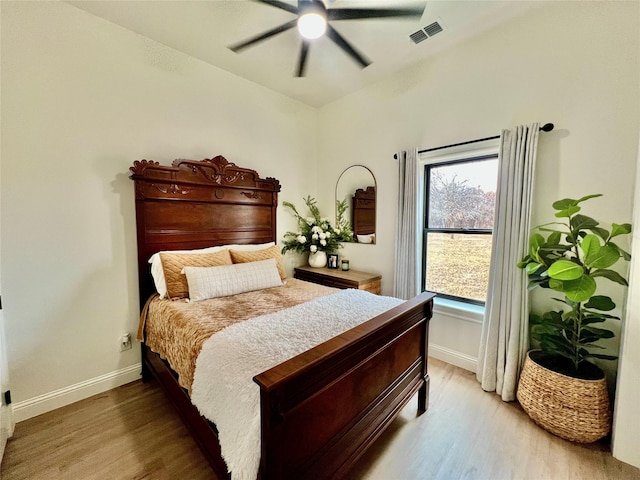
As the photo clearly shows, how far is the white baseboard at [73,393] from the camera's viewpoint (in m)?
1.94

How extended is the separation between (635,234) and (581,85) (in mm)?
1149

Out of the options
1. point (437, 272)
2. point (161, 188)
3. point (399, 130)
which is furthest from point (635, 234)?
point (161, 188)

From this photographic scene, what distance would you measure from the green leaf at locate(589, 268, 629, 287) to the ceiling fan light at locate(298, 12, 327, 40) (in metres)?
2.25

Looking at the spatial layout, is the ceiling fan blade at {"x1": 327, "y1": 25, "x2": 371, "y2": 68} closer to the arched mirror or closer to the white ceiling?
the white ceiling

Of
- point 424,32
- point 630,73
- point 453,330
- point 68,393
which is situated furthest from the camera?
point 453,330

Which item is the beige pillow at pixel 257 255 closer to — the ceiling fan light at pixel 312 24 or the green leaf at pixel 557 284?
the ceiling fan light at pixel 312 24

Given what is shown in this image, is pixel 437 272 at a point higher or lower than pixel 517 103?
lower

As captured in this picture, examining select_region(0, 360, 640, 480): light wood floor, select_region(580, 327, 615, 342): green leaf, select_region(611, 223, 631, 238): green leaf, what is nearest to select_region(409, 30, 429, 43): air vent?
select_region(611, 223, 631, 238): green leaf

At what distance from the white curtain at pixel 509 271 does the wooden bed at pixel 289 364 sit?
0.67 metres

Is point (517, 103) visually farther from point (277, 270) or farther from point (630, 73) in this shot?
point (277, 270)

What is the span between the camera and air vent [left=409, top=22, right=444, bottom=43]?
225 centimetres

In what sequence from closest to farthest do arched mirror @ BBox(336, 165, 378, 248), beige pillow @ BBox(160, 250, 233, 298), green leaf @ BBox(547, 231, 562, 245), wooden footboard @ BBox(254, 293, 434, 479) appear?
wooden footboard @ BBox(254, 293, 434, 479) < green leaf @ BBox(547, 231, 562, 245) < beige pillow @ BBox(160, 250, 233, 298) < arched mirror @ BBox(336, 165, 378, 248)

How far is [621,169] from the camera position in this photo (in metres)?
1.81

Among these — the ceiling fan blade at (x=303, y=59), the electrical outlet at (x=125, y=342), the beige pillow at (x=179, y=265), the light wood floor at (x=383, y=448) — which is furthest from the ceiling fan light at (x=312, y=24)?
the electrical outlet at (x=125, y=342)
